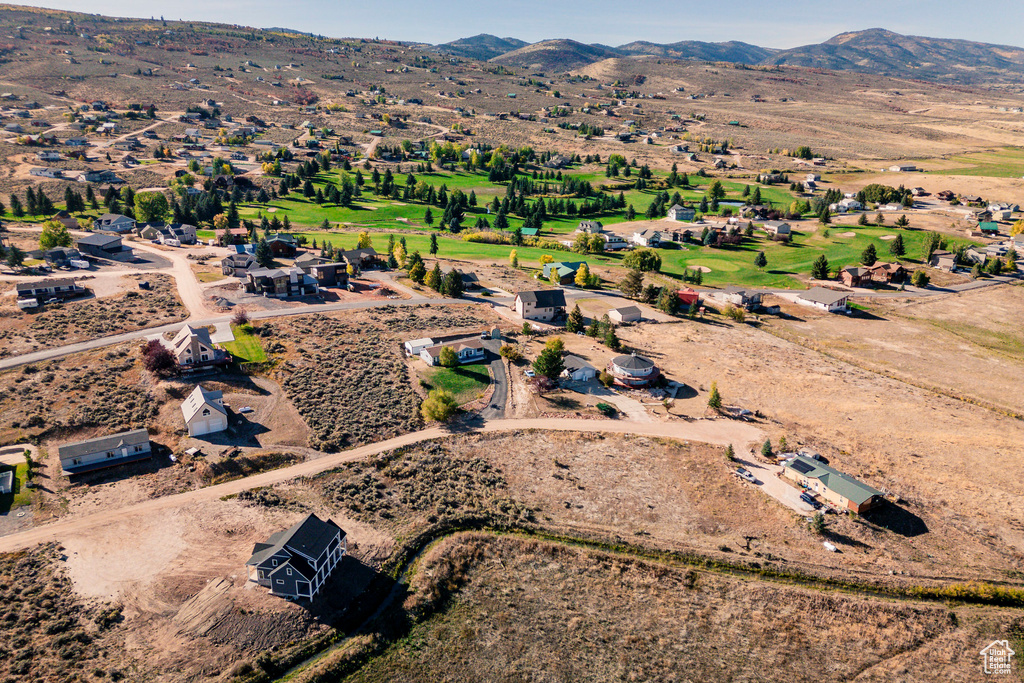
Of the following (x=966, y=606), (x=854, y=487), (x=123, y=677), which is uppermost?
(x=854, y=487)

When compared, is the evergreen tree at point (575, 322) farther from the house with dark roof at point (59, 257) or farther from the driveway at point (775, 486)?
the house with dark roof at point (59, 257)

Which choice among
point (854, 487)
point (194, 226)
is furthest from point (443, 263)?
point (854, 487)

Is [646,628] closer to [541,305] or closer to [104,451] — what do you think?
[104,451]

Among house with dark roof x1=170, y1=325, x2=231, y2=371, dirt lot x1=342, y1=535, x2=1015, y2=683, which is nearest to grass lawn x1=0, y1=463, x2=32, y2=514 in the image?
house with dark roof x1=170, y1=325, x2=231, y2=371

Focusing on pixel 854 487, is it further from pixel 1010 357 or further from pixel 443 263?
pixel 443 263

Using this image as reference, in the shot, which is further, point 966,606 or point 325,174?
point 325,174

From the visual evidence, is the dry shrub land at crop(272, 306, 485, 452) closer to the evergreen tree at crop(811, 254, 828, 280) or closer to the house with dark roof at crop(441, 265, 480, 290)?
the house with dark roof at crop(441, 265, 480, 290)
